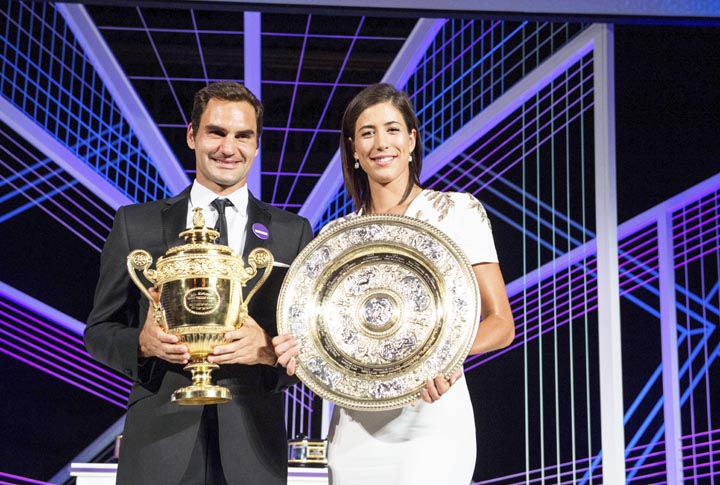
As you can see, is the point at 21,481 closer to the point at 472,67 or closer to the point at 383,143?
the point at 383,143

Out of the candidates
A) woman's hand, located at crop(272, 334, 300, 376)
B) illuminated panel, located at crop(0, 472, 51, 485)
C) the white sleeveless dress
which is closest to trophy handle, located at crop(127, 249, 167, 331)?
woman's hand, located at crop(272, 334, 300, 376)

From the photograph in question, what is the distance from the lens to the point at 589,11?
4305 millimetres

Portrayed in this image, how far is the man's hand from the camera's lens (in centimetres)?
191

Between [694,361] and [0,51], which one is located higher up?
[0,51]

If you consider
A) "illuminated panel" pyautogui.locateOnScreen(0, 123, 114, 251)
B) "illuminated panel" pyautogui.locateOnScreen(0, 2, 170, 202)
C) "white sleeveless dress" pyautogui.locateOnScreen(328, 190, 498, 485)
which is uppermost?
"illuminated panel" pyautogui.locateOnScreen(0, 2, 170, 202)

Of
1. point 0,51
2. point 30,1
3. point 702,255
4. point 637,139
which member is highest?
point 30,1

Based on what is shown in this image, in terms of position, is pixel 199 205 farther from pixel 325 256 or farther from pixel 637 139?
pixel 637 139

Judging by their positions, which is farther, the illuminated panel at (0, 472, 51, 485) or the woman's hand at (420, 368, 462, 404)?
the illuminated panel at (0, 472, 51, 485)

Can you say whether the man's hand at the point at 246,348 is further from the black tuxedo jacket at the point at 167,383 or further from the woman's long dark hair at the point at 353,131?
the woman's long dark hair at the point at 353,131

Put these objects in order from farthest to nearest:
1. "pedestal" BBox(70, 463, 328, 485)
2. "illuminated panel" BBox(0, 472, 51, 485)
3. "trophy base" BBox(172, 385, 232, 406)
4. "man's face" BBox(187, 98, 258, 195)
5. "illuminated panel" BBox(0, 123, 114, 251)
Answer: "illuminated panel" BBox(0, 123, 114, 251)
"illuminated panel" BBox(0, 472, 51, 485)
"pedestal" BBox(70, 463, 328, 485)
"man's face" BBox(187, 98, 258, 195)
"trophy base" BBox(172, 385, 232, 406)

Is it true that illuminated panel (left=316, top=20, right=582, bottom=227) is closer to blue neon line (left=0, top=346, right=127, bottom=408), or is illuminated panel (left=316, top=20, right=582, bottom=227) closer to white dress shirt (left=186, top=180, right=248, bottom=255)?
blue neon line (left=0, top=346, right=127, bottom=408)

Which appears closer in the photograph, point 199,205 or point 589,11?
point 199,205

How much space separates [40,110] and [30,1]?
53 cm

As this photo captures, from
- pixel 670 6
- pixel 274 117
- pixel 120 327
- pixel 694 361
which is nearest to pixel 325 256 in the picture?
pixel 120 327
